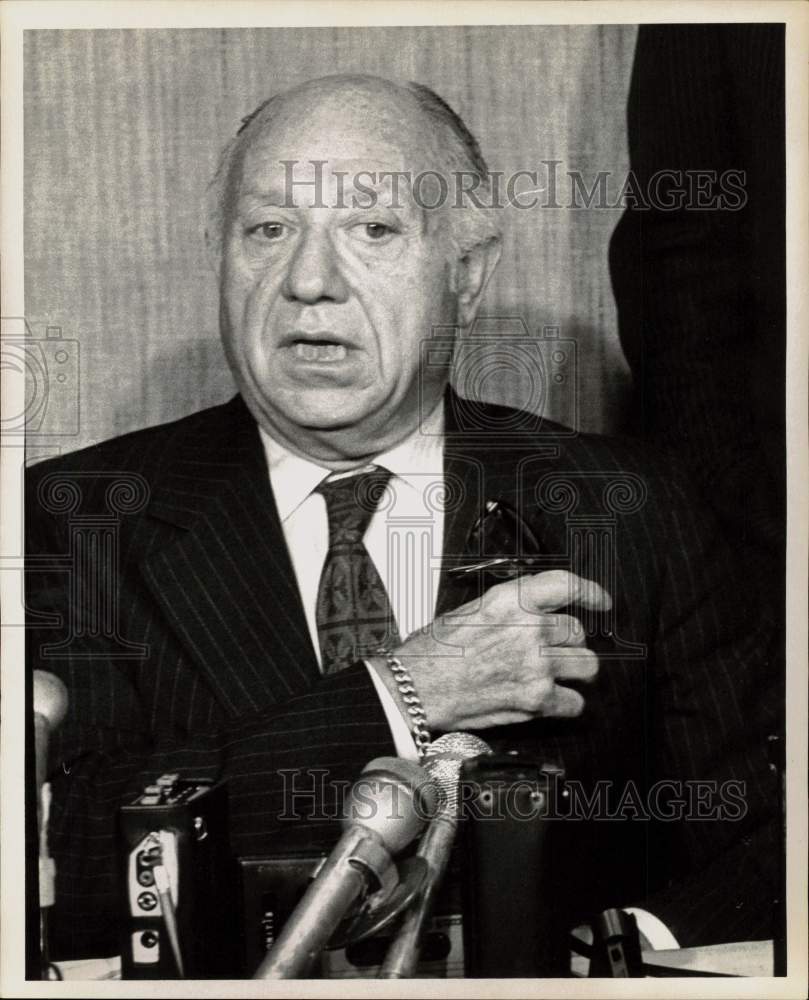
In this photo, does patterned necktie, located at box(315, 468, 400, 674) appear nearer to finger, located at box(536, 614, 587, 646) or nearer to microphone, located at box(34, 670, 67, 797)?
finger, located at box(536, 614, 587, 646)

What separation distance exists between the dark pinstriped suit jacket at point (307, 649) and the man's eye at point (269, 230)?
0.47 meters

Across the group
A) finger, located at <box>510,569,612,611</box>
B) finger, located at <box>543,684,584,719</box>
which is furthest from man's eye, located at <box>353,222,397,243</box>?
finger, located at <box>543,684,584,719</box>

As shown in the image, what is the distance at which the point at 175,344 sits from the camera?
322 cm

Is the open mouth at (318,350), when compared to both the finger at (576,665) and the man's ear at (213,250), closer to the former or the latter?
the man's ear at (213,250)

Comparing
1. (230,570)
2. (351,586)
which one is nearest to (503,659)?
(351,586)

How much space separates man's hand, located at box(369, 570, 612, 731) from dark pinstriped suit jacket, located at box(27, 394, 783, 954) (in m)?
0.05

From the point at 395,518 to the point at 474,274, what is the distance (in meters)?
0.67

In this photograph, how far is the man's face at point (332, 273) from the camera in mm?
3154

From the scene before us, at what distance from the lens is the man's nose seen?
313 cm

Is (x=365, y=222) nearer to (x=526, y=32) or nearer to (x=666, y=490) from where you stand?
(x=526, y=32)

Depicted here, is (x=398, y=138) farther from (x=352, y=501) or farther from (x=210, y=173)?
(x=352, y=501)

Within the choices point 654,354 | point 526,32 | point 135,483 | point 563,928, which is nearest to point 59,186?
point 135,483

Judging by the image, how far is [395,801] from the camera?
A: 316 cm

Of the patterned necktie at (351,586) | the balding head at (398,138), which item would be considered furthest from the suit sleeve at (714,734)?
the balding head at (398,138)
